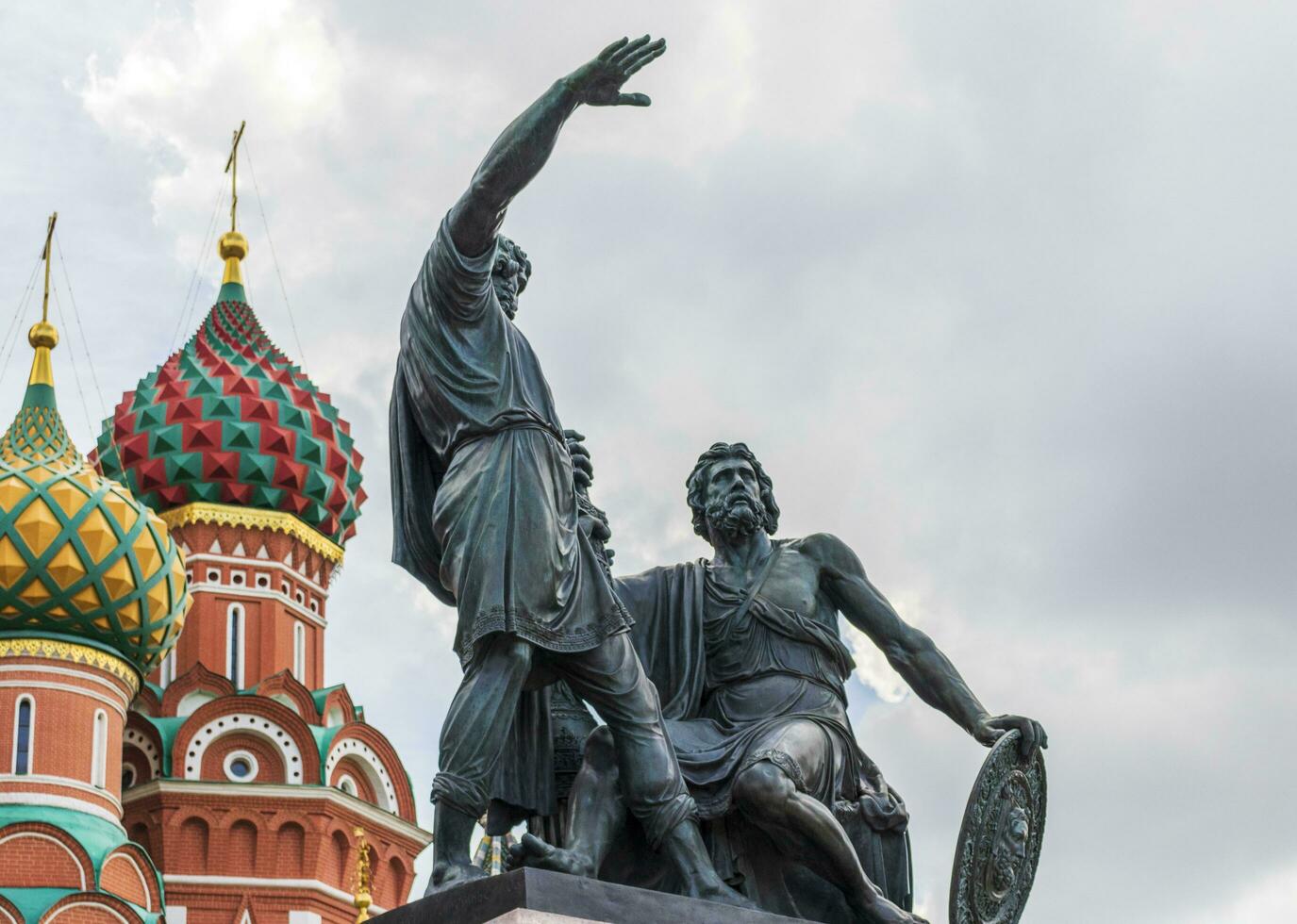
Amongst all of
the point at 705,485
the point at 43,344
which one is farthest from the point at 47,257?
the point at 705,485

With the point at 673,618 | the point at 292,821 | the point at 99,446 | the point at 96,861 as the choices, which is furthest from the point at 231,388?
the point at 673,618

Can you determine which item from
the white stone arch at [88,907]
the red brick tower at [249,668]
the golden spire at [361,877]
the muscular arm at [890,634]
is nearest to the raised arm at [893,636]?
the muscular arm at [890,634]

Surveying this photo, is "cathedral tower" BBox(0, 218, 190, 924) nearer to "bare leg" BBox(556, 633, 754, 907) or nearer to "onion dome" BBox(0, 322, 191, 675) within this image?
"onion dome" BBox(0, 322, 191, 675)

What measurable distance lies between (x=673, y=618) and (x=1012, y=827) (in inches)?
50.8

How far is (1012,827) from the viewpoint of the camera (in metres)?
7.73

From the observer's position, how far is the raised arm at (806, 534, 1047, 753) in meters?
8.01

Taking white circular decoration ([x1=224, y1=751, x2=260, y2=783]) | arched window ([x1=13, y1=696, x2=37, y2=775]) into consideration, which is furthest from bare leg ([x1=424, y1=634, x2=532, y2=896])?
white circular decoration ([x1=224, y1=751, x2=260, y2=783])

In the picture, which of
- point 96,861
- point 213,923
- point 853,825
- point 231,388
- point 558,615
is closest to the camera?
point 558,615

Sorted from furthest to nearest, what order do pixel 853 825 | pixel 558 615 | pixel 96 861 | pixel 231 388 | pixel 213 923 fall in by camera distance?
pixel 231 388
pixel 213 923
pixel 96 861
pixel 853 825
pixel 558 615

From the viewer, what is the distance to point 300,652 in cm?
4350

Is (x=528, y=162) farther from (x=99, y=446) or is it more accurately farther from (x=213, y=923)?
(x=99, y=446)

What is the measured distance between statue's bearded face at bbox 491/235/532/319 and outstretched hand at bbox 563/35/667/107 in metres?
0.61

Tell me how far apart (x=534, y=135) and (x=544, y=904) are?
2.27 m

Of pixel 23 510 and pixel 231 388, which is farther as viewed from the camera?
pixel 231 388
